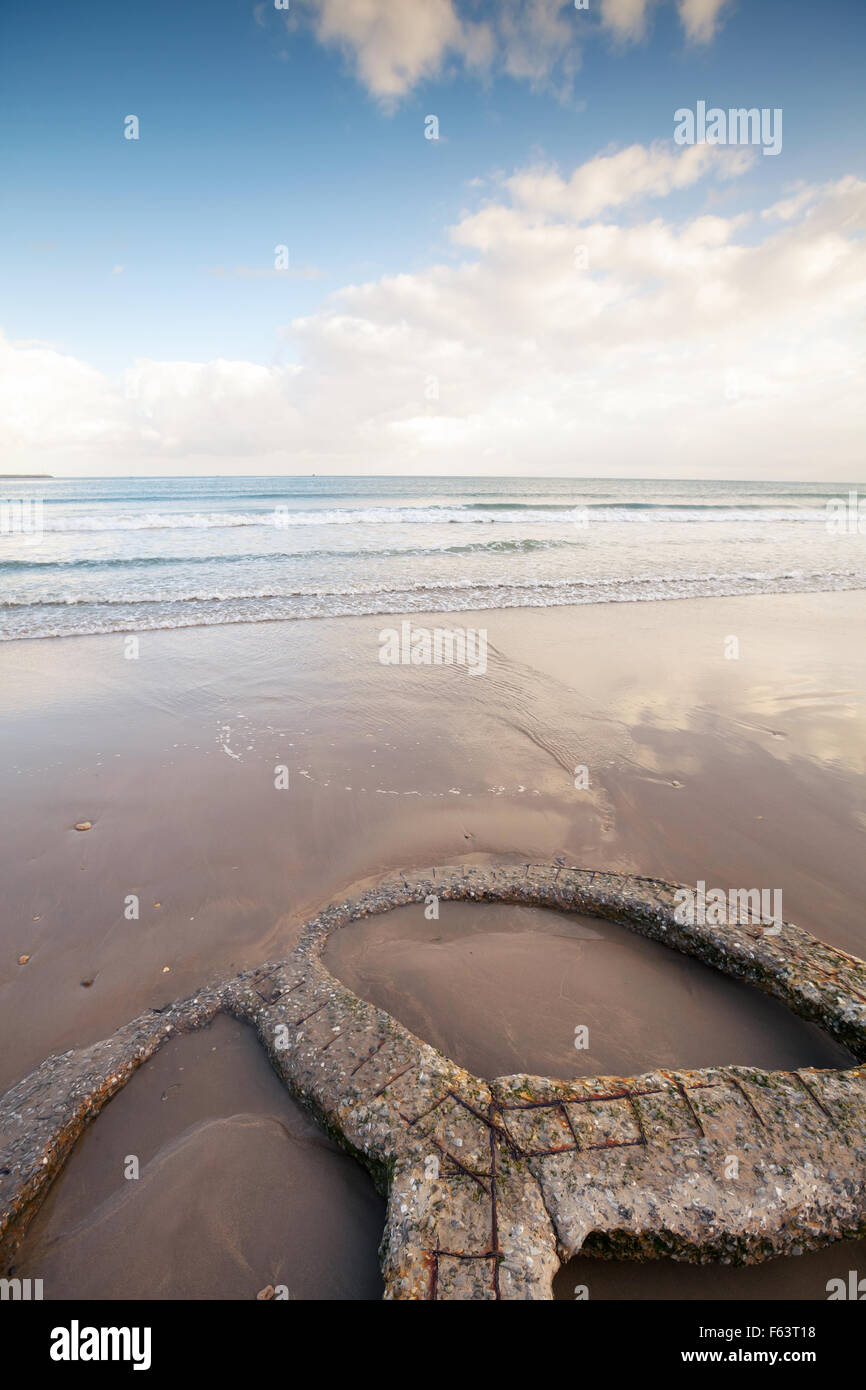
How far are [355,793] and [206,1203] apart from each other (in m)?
3.69

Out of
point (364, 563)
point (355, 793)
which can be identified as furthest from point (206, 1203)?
point (364, 563)

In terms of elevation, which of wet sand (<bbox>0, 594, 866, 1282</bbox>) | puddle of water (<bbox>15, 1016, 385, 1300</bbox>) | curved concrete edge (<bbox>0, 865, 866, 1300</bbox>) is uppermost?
wet sand (<bbox>0, 594, 866, 1282</bbox>)

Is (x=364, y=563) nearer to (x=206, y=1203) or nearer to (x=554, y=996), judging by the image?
(x=554, y=996)

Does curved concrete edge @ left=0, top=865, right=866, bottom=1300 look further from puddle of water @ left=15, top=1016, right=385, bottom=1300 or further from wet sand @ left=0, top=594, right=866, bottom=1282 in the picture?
wet sand @ left=0, top=594, right=866, bottom=1282

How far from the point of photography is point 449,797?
19.5 ft

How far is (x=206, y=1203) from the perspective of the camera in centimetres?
262

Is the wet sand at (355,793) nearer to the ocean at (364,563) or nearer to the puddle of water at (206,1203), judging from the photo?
the puddle of water at (206,1203)

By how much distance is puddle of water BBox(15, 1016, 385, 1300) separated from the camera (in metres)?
2.38

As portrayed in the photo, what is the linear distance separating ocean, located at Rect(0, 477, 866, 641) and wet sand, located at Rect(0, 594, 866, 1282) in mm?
4365

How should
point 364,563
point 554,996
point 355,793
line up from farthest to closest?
1. point 364,563
2. point 355,793
3. point 554,996

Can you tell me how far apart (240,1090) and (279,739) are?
4.49m

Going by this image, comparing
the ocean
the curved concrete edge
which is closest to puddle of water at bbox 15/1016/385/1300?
the curved concrete edge

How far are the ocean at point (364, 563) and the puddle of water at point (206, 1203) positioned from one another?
1128 cm
